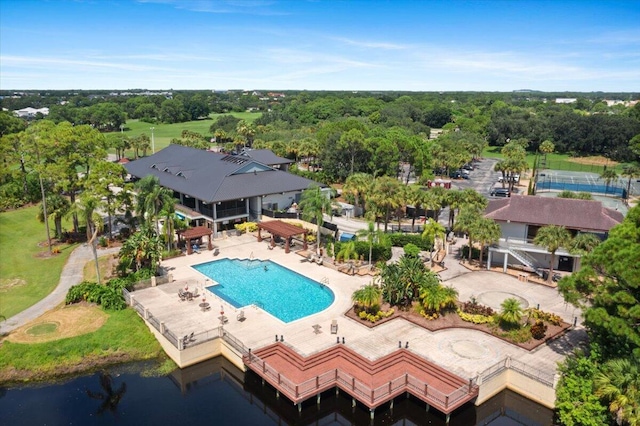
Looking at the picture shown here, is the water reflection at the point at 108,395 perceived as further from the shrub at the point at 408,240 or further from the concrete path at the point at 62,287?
the shrub at the point at 408,240

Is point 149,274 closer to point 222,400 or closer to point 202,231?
point 202,231

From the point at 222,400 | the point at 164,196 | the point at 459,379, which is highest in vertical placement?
the point at 164,196

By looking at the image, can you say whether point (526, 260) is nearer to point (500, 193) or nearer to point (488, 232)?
point (488, 232)

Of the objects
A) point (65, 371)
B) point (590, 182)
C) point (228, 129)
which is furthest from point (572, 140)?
point (65, 371)

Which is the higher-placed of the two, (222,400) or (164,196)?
(164,196)

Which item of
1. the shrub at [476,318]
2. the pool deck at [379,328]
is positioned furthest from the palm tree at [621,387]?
the shrub at [476,318]

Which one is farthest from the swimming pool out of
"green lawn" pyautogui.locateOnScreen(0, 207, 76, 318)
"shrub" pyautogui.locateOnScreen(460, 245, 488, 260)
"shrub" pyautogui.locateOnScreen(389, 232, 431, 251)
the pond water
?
"shrub" pyautogui.locateOnScreen(460, 245, 488, 260)
